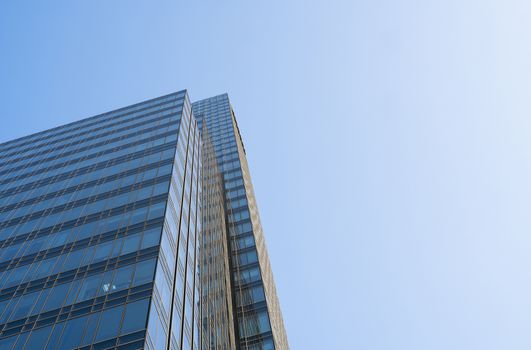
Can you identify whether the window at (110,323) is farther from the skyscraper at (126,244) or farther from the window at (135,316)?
the window at (135,316)

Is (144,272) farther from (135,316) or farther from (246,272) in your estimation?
(246,272)

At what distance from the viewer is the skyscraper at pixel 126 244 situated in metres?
27.8

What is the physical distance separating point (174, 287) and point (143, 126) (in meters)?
30.6

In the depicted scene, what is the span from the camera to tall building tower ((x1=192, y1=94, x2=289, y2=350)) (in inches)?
1850

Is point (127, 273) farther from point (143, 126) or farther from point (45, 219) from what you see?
point (143, 126)

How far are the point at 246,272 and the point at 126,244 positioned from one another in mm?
23677

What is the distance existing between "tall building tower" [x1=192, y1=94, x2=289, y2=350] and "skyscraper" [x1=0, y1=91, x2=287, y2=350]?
162 millimetres

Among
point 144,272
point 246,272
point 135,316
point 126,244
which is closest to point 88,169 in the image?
point 126,244

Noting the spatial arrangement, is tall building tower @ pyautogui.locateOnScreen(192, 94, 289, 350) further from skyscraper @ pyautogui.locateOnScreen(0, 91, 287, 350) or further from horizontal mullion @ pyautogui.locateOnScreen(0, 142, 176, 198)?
horizontal mullion @ pyautogui.locateOnScreen(0, 142, 176, 198)

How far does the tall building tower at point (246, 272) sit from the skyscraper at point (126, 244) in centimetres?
16

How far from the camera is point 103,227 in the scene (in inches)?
1464

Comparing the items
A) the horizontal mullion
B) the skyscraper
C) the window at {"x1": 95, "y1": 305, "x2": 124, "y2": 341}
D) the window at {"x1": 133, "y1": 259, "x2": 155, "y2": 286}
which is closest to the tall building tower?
the skyscraper

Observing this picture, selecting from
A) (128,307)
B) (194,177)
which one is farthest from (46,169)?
(128,307)

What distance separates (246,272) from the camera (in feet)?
182
